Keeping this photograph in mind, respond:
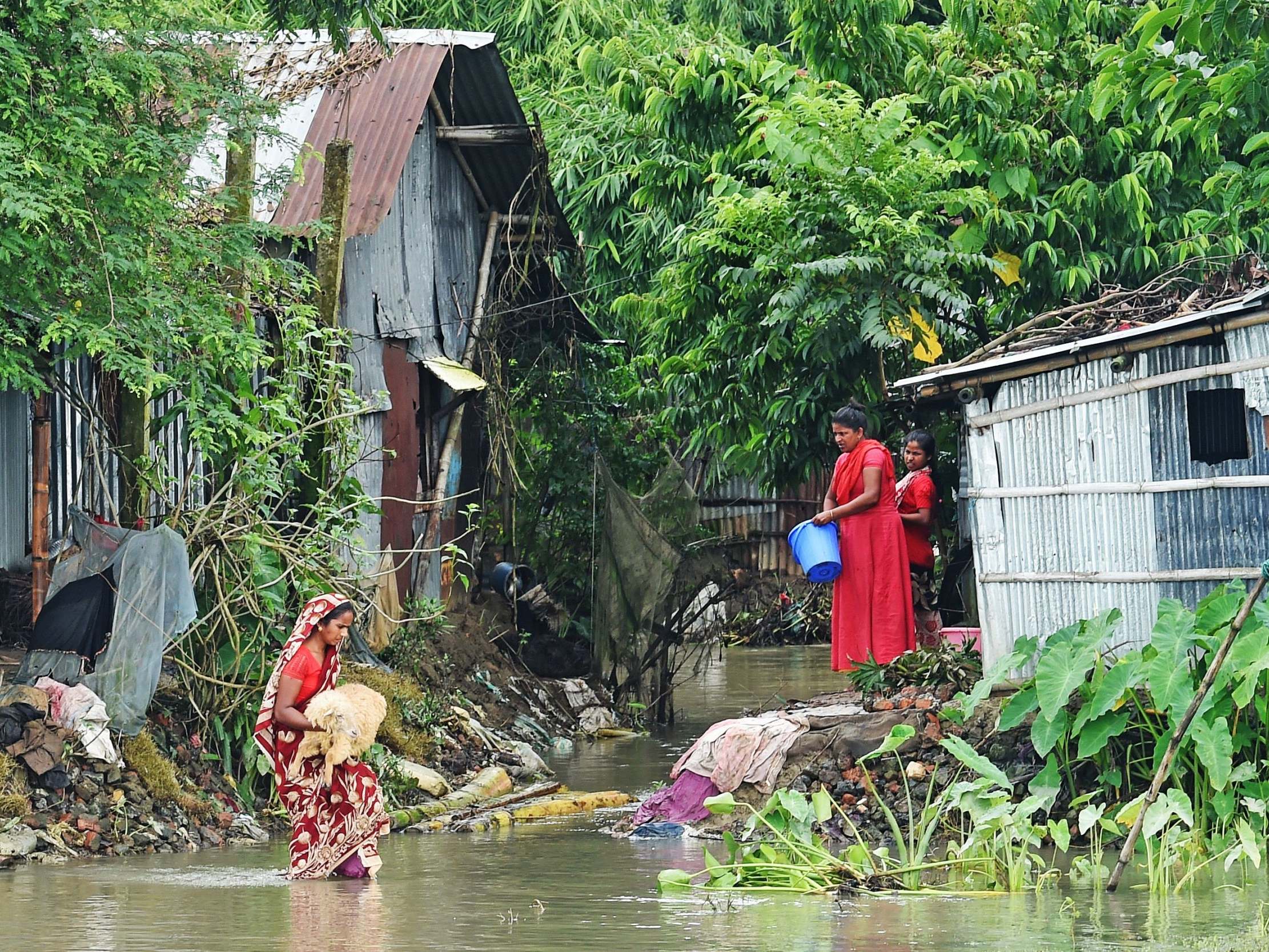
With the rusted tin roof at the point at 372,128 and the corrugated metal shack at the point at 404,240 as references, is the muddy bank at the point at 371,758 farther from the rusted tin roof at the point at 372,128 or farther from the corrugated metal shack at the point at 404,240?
the rusted tin roof at the point at 372,128

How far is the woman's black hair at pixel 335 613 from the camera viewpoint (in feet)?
27.1

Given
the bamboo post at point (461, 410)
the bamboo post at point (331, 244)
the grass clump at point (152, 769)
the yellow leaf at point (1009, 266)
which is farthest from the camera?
the bamboo post at point (461, 410)

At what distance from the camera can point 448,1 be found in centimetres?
2500

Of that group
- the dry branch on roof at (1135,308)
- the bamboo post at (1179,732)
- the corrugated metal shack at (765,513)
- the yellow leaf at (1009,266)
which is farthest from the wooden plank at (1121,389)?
the corrugated metal shack at (765,513)

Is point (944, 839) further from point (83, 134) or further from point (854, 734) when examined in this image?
point (83, 134)

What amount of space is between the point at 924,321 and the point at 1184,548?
145 inches

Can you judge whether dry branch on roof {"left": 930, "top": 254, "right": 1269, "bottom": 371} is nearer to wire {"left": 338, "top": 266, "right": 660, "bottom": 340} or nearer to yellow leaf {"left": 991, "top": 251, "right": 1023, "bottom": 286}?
yellow leaf {"left": 991, "top": 251, "right": 1023, "bottom": 286}

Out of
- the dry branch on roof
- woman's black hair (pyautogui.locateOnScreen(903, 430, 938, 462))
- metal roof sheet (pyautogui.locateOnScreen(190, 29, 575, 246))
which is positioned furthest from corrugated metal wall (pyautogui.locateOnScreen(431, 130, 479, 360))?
the dry branch on roof

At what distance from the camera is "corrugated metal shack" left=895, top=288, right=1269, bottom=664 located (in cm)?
881

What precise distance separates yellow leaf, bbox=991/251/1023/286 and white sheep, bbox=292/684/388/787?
6.85 metres

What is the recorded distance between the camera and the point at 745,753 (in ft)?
31.1

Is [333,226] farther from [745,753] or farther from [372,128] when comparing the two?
[745,753]

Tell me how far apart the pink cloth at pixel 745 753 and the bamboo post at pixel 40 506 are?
13.7ft

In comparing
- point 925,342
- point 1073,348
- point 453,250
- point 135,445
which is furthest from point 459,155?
point 1073,348
